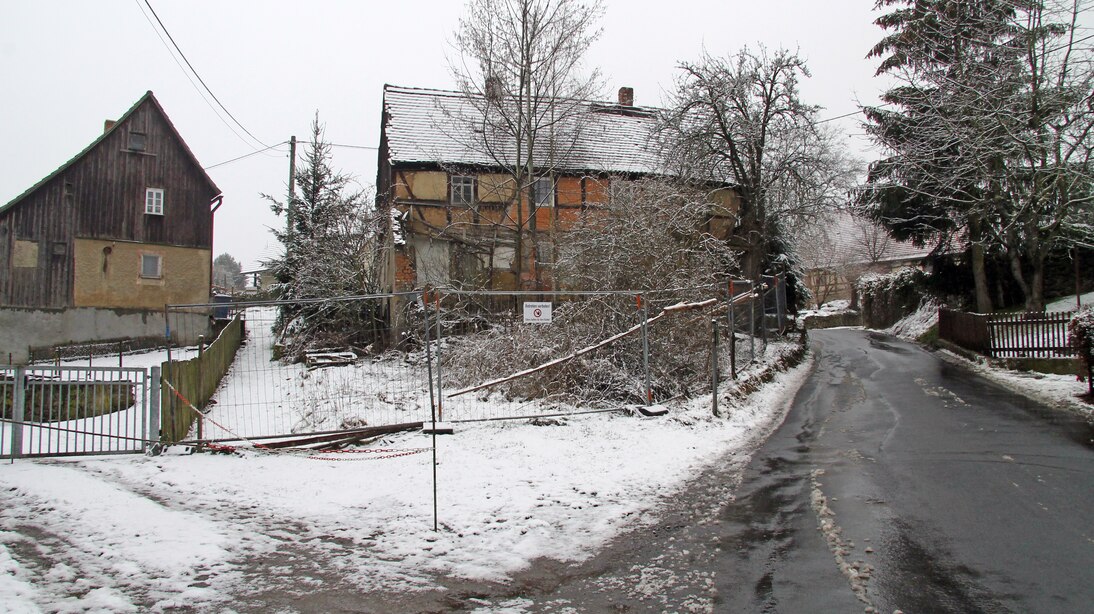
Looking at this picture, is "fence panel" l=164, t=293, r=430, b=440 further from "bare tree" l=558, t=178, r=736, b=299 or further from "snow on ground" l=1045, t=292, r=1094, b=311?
"snow on ground" l=1045, t=292, r=1094, b=311

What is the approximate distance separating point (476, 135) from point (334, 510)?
55.6ft

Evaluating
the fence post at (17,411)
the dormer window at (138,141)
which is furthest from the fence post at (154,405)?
the dormer window at (138,141)

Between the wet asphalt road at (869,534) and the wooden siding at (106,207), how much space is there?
85.2 ft

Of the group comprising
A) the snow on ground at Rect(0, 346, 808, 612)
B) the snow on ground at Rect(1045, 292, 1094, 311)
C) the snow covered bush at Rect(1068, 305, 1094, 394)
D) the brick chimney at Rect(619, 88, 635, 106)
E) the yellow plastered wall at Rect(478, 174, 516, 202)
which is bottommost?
the snow on ground at Rect(0, 346, 808, 612)

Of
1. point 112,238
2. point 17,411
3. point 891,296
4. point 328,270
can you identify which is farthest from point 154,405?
point 891,296

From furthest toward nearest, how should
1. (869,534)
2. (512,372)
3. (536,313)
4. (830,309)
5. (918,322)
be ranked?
1. (830,309)
2. (918,322)
3. (512,372)
4. (536,313)
5. (869,534)

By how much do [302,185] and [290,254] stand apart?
12.1 ft

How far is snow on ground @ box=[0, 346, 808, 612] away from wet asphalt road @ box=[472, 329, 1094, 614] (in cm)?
Result: 50

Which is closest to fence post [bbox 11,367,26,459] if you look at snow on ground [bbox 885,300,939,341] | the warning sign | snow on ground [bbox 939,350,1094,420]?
the warning sign

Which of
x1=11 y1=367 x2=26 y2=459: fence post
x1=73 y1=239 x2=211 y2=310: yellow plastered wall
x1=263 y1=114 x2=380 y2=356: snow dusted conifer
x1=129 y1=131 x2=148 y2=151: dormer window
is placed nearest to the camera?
x1=11 y1=367 x2=26 y2=459: fence post

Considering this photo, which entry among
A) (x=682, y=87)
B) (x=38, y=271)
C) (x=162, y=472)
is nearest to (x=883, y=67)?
(x=682, y=87)

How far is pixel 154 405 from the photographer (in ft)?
26.3

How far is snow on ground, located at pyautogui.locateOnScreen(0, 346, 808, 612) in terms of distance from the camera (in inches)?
179

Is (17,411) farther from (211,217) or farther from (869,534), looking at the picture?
(211,217)
